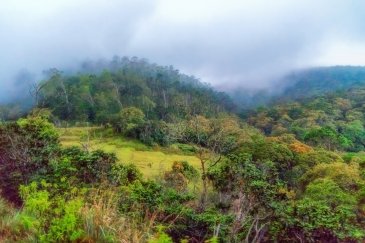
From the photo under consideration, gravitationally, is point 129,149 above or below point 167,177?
below

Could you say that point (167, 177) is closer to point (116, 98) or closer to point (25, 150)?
point (25, 150)

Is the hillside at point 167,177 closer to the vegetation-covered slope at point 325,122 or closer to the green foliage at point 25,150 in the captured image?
the green foliage at point 25,150

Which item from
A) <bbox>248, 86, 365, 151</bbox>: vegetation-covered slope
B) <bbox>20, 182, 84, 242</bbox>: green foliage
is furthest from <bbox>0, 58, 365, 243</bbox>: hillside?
<bbox>248, 86, 365, 151</bbox>: vegetation-covered slope

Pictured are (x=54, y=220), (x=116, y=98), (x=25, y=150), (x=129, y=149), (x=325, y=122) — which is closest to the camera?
(x=54, y=220)

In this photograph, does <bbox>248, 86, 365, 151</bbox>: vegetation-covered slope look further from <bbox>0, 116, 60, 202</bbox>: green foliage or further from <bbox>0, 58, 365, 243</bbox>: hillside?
<bbox>0, 116, 60, 202</bbox>: green foliage

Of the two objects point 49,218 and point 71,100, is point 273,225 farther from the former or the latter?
point 71,100

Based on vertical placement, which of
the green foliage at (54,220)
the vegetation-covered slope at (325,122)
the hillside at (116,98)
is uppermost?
the green foliage at (54,220)

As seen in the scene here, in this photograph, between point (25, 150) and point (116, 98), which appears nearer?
point (25, 150)

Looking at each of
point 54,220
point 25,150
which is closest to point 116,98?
point 25,150

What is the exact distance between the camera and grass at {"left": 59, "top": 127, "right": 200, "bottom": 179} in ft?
158

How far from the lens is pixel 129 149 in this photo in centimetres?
5366

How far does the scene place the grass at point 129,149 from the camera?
4810 cm

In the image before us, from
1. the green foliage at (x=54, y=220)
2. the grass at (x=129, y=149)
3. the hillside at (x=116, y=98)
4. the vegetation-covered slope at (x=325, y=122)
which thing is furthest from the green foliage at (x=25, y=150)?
the hillside at (x=116, y=98)

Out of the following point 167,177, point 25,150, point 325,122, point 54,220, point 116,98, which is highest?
point 54,220
